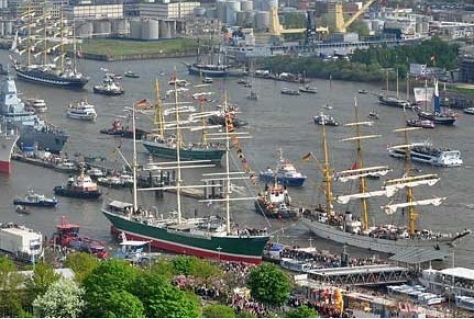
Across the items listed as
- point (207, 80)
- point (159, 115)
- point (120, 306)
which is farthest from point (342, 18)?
point (120, 306)

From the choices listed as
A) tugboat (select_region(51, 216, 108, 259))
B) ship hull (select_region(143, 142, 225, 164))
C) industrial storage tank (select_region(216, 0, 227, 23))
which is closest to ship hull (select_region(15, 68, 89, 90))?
ship hull (select_region(143, 142, 225, 164))

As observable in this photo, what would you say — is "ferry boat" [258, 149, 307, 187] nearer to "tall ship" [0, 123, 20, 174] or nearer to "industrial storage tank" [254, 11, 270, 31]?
"tall ship" [0, 123, 20, 174]

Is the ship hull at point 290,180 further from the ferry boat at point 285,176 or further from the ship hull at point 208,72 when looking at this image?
the ship hull at point 208,72

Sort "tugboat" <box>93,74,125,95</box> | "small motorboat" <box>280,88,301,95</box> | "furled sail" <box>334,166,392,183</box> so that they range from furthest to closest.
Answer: "small motorboat" <box>280,88,301,95</box>, "tugboat" <box>93,74,125,95</box>, "furled sail" <box>334,166,392,183</box>

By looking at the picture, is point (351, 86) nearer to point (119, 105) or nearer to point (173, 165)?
point (119, 105)

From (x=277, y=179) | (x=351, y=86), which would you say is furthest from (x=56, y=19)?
(x=277, y=179)

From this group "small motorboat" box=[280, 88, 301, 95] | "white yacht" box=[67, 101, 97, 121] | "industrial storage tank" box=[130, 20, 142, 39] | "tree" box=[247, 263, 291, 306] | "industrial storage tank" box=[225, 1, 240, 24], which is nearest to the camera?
"tree" box=[247, 263, 291, 306]

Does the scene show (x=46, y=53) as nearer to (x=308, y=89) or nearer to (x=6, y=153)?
(x=308, y=89)
